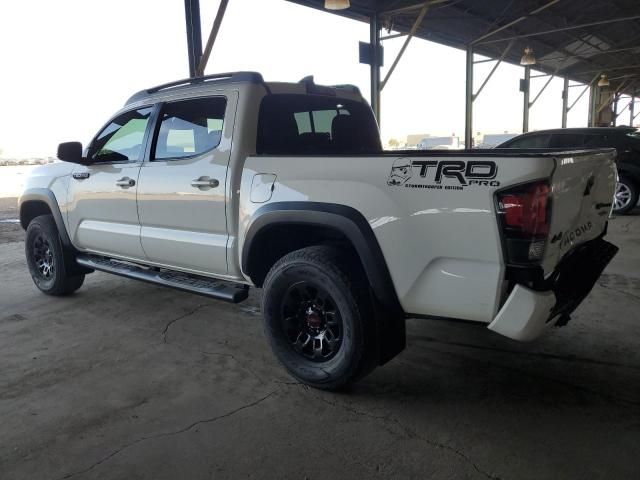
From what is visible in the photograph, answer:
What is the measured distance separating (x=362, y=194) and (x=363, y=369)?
0.95 meters

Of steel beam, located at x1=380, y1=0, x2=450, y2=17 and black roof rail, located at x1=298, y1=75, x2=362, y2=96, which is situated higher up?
steel beam, located at x1=380, y1=0, x2=450, y2=17

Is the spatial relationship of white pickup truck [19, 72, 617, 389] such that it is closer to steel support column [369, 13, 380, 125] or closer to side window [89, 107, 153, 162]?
side window [89, 107, 153, 162]

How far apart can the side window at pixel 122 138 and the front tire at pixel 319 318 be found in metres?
1.71

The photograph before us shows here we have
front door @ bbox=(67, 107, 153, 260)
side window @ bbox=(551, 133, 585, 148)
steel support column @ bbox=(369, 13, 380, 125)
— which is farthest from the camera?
steel support column @ bbox=(369, 13, 380, 125)

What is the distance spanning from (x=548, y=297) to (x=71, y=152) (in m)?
3.68

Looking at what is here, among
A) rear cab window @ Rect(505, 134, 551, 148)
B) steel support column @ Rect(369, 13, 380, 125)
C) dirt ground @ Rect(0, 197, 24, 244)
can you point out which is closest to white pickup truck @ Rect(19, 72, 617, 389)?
dirt ground @ Rect(0, 197, 24, 244)

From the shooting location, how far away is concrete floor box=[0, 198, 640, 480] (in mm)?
2193

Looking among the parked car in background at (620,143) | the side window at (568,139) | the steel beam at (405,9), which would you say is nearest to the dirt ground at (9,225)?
the parked car in background at (620,143)

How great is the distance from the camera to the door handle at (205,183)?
10.1 feet

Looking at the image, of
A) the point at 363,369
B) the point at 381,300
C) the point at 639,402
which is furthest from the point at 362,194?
the point at 639,402

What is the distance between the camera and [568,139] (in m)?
8.48

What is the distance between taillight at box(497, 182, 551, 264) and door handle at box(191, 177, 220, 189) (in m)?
1.74

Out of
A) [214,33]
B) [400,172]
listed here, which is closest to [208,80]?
[400,172]

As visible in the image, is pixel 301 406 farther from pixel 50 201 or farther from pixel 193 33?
pixel 193 33
